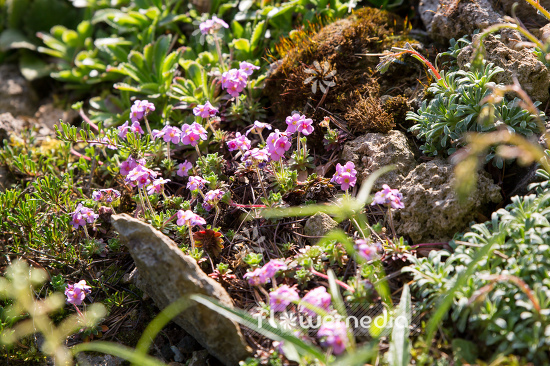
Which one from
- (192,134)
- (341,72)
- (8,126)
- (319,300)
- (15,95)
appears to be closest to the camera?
(319,300)

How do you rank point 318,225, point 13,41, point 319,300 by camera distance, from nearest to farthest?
1. point 319,300
2. point 318,225
3. point 13,41

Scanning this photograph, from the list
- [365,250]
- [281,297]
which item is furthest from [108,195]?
[365,250]

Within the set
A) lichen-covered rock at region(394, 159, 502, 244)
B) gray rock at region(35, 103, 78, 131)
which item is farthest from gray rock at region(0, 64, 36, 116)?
lichen-covered rock at region(394, 159, 502, 244)

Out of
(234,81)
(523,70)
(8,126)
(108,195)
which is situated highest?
(523,70)

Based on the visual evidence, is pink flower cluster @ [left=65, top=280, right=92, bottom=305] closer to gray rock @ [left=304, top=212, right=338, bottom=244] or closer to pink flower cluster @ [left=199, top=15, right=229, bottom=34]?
gray rock @ [left=304, top=212, right=338, bottom=244]

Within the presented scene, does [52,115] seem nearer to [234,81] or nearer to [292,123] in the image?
[234,81]
